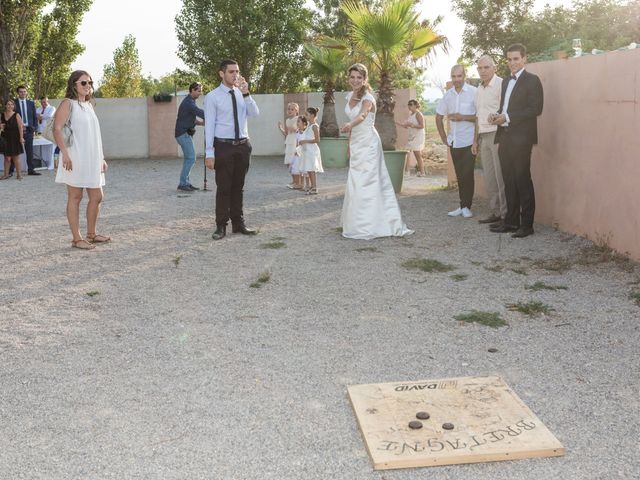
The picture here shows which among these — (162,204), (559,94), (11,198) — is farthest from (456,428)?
(11,198)

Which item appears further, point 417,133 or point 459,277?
point 417,133

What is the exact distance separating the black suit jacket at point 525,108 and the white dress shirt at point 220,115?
2780 millimetres

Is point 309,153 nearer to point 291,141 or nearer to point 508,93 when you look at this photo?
point 291,141

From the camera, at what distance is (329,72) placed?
882 inches

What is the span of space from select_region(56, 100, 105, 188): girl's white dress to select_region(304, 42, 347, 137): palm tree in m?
14.2

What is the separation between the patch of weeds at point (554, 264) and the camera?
717cm

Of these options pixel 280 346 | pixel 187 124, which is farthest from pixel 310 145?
pixel 280 346

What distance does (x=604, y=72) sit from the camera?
807cm

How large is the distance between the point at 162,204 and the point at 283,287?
5.92 m

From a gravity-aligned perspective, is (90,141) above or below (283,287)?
above

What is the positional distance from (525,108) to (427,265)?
2.35 m

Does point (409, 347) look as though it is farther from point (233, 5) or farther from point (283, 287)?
point (233, 5)

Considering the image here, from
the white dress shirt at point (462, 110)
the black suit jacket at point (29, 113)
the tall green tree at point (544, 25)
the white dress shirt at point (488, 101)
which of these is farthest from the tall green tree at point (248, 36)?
the white dress shirt at point (488, 101)

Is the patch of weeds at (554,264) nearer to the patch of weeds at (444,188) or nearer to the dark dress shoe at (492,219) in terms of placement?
the dark dress shoe at (492,219)
